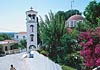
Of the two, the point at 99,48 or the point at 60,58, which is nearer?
the point at 99,48

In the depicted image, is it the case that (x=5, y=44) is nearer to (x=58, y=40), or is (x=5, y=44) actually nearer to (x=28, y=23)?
(x=28, y=23)

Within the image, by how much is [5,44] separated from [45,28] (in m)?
24.9

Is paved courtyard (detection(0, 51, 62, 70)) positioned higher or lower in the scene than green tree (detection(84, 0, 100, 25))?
lower

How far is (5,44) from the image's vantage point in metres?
47.0

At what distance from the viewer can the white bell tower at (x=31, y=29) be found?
34688 millimetres

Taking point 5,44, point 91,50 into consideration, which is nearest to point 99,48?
point 91,50

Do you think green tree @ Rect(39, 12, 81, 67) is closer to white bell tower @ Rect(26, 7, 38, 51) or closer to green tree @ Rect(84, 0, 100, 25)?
green tree @ Rect(84, 0, 100, 25)

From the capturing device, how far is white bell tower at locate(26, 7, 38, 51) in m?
34.7

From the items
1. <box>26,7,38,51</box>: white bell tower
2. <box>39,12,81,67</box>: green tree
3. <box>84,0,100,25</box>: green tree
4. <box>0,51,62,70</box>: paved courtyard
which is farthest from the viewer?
<box>26,7,38,51</box>: white bell tower

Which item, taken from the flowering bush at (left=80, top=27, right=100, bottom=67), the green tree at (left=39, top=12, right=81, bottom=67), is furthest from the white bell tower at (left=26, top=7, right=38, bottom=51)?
the flowering bush at (left=80, top=27, right=100, bottom=67)

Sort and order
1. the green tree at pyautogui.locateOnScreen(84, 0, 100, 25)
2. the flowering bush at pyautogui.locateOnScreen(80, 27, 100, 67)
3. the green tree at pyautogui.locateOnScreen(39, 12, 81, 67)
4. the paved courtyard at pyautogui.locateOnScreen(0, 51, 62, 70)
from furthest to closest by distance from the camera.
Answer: the green tree at pyautogui.locateOnScreen(84, 0, 100, 25) → the green tree at pyautogui.locateOnScreen(39, 12, 81, 67) → the paved courtyard at pyautogui.locateOnScreen(0, 51, 62, 70) → the flowering bush at pyautogui.locateOnScreen(80, 27, 100, 67)

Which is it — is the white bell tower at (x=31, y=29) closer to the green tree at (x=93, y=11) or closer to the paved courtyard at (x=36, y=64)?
the green tree at (x=93, y=11)

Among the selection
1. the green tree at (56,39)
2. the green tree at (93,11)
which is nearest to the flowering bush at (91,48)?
the green tree at (56,39)

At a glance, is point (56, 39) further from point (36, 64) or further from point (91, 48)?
point (91, 48)
